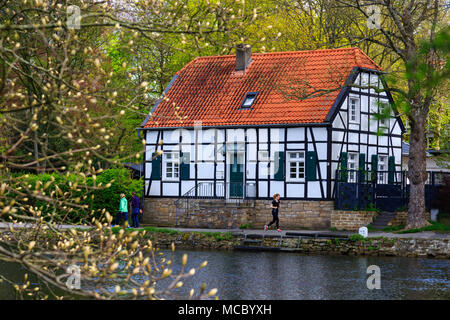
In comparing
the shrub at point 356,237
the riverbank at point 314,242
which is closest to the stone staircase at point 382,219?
the riverbank at point 314,242

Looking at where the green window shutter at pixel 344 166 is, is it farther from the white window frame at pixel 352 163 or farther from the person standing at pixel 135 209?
the person standing at pixel 135 209

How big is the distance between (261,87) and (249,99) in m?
0.74

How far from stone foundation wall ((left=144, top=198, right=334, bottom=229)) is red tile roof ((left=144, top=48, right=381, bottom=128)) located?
3351 mm

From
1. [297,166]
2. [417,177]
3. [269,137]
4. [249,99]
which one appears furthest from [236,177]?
[417,177]

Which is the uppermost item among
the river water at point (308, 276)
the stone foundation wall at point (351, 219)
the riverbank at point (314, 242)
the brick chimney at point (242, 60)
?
the brick chimney at point (242, 60)

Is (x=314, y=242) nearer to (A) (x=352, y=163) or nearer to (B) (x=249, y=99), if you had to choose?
(A) (x=352, y=163)

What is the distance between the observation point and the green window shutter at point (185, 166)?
35.9m

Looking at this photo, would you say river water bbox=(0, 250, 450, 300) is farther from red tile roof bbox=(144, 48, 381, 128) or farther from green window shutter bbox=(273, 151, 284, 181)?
red tile roof bbox=(144, 48, 381, 128)

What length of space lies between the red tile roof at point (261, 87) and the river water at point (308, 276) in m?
8.13

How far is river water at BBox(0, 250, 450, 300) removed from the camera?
1736 centimetres

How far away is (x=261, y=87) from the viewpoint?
1419 inches

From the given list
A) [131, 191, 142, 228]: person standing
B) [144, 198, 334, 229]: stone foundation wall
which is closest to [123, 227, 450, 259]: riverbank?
[144, 198, 334, 229]: stone foundation wall
